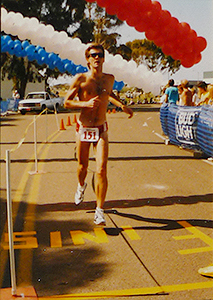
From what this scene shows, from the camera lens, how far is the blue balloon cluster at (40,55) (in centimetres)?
440

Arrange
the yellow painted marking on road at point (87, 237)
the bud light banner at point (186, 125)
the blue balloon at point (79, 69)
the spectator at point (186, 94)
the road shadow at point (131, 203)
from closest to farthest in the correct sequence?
the blue balloon at point (79, 69) < the spectator at point (186, 94) < the yellow painted marking on road at point (87, 237) < the road shadow at point (131, 203) < the bud light banner at point (186, 125)

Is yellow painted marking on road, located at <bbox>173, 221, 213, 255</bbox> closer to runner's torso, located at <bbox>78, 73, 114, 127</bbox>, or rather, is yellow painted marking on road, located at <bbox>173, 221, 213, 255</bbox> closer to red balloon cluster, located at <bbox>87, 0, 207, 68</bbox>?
runner's torso, located at <bbox>78, 73, 114, 127</bbox>

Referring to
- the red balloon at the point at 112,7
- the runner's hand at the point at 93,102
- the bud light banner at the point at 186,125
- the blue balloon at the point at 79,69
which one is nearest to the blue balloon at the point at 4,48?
the blue balloon at the point at 79,69

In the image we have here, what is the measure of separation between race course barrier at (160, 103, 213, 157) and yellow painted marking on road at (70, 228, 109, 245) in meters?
3.95

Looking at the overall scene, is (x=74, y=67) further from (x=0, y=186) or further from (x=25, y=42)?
(x=0, y=186)

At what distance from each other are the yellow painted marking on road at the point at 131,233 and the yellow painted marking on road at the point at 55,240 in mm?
722

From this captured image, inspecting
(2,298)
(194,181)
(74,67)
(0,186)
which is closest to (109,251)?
(2,298)

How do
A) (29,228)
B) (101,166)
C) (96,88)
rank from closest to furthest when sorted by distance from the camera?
1. (96,88)
2. (101,166)
3. (29,228)

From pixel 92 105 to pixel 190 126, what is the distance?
250 inches

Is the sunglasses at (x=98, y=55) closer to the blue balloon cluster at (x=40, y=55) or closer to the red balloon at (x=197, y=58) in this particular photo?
the blue balloon cluster at (x=40, y=55)

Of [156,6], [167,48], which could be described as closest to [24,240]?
[167,48]

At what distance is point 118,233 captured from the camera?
5312 mm

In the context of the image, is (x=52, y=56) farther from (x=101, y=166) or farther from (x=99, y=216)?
(x=99, y=216)

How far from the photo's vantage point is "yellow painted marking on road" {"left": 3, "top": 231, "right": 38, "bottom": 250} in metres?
4.99
